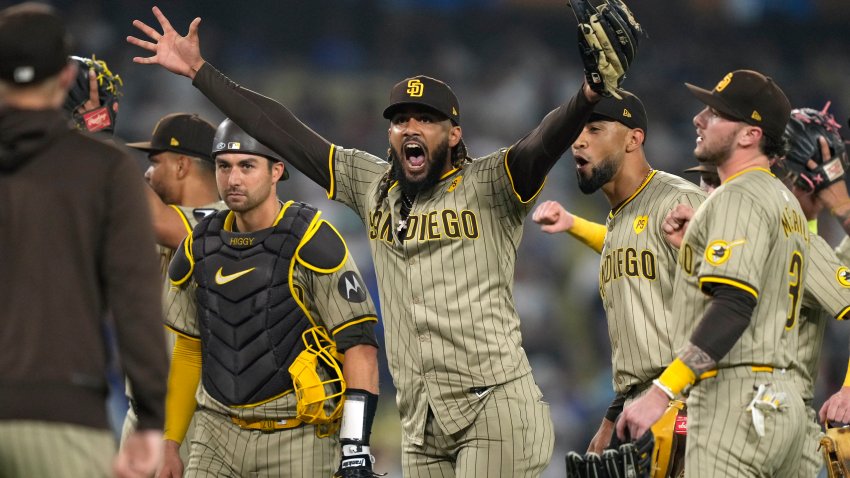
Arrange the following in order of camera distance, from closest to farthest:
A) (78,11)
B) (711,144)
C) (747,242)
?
(747,242), (711,144), (78,11)

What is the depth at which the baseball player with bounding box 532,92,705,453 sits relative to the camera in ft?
16.4

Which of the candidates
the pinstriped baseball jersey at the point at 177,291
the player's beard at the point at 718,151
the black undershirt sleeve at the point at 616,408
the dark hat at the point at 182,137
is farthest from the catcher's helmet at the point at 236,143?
the player's beard at the point at 718,151

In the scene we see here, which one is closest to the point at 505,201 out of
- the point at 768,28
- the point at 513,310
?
the point at 513,310

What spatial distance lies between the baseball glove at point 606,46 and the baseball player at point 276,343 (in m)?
1.45

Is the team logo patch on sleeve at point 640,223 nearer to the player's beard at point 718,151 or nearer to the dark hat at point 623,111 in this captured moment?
the dark hat at point 623,111

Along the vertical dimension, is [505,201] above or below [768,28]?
below

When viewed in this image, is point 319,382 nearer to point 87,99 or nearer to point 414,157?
point 414,157

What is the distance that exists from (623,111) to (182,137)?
239cm

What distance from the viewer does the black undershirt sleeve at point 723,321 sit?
3910 mm

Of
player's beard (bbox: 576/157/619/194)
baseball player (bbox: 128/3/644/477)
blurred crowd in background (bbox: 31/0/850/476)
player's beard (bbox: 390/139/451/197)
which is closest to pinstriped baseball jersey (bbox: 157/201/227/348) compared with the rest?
baseball player (bbox: 128/3/644/477)

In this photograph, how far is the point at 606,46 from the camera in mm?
4246

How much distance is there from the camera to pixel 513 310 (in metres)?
4.94

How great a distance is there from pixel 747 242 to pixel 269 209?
2180mm

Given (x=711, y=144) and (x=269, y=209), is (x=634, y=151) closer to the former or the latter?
(x=711, y=144)
